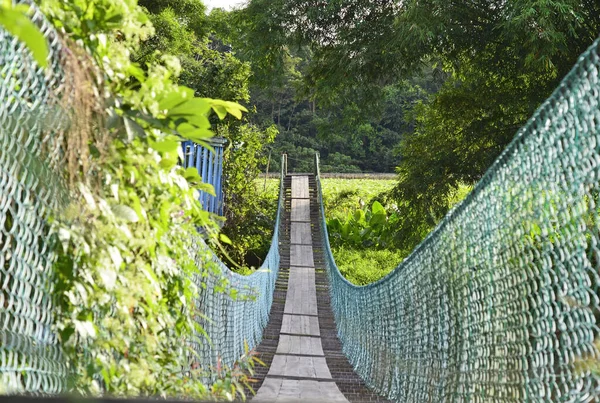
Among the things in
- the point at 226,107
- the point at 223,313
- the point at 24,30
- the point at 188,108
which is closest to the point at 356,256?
the point at 223,313

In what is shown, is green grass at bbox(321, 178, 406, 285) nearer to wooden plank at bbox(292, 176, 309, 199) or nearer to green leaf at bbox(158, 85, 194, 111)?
wooden plank at bbox(292, 176, 309, 199)

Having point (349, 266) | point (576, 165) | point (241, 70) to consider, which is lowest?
point (576, 165)

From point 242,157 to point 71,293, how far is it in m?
9.53

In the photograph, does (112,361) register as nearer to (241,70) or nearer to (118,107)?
(118,107)

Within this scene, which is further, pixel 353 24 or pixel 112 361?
pixel 353 24

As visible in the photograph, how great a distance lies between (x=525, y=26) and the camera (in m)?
7.72

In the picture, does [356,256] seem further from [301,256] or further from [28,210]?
[28,210]

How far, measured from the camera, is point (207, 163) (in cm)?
786

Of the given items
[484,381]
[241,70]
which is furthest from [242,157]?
[484,381]

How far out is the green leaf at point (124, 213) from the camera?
1.52m

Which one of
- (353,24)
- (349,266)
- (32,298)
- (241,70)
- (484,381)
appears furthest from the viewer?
(349,266)

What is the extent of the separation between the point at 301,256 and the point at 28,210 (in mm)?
9999

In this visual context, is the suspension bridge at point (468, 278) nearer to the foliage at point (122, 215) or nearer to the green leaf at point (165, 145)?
the foliage at point (122, 215)

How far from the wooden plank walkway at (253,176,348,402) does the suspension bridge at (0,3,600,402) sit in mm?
68
